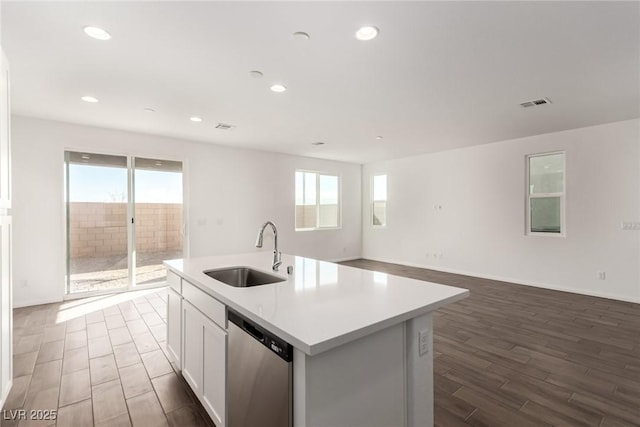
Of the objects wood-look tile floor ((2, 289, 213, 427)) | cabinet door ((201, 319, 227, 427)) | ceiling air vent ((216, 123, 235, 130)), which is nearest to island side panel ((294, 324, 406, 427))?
cabinet door ((201, 319, 227, 427))

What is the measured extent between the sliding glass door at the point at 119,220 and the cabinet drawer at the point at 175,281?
2996 mm

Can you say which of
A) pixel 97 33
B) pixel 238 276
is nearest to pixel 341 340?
pixel 238 276

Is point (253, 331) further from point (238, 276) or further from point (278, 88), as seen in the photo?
point (278, 88)

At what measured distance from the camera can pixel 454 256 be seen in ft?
20.2

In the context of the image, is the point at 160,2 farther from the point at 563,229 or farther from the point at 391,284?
the point at 563,229

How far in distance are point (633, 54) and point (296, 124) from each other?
345 cm

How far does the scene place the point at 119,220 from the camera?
4781mm

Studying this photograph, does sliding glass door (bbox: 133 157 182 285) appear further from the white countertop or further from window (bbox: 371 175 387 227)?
window (bbox: 371 175 387 227)

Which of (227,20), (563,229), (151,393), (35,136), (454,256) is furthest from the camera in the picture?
(454,256)

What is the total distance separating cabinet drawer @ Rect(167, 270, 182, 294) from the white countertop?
5.0 inches

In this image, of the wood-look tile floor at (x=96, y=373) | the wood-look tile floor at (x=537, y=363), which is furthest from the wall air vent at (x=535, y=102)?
the wood-look tile floor at (x=96, y=373)

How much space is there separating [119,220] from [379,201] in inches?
222

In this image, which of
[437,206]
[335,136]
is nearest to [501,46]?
[335,136]

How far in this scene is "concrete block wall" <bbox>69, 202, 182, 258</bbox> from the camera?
451 centimetres
